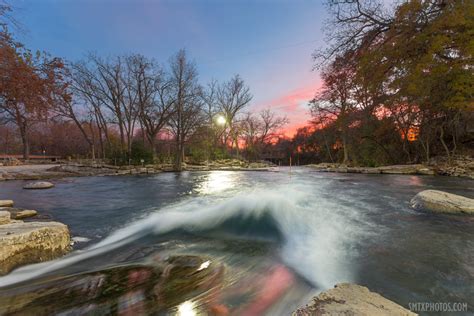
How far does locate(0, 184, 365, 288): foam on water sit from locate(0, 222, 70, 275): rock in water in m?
0.15

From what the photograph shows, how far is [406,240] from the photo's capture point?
3.79 meters

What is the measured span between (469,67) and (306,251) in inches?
440

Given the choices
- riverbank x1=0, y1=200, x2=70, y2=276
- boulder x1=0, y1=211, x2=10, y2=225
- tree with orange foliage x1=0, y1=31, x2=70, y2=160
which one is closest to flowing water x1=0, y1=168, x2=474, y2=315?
riverbank x1=0, y1=200, x2=70, y2=276

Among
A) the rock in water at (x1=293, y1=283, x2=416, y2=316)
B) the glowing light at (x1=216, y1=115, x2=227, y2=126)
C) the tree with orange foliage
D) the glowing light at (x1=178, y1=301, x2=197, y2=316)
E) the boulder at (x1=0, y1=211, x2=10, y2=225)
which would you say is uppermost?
the glowing light at (x1=216, y1=115, x2=227, y2=126)

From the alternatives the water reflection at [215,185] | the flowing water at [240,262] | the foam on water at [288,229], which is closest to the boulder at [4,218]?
the flowing water at [240,262]

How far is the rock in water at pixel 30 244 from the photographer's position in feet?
9.10

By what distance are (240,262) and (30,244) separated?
2.96 m

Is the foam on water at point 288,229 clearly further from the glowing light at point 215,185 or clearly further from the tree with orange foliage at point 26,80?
the tree with orange foliage at point 26,80

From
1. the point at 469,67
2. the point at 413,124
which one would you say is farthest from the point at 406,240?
the point at 413,124

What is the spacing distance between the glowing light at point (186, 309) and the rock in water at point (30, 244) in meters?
2.44

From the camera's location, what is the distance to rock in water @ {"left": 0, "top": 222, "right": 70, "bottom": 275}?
9.10 feet

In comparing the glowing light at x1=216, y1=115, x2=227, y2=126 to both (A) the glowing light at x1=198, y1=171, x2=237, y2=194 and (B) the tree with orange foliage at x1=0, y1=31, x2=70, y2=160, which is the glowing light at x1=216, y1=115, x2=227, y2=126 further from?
(B) the tree with orange foliage at x1=0, y1=31, x2=70, y2=160

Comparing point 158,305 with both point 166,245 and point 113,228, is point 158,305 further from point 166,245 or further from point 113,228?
point 113,228

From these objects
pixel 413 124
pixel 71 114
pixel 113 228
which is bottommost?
pixel 113 228
